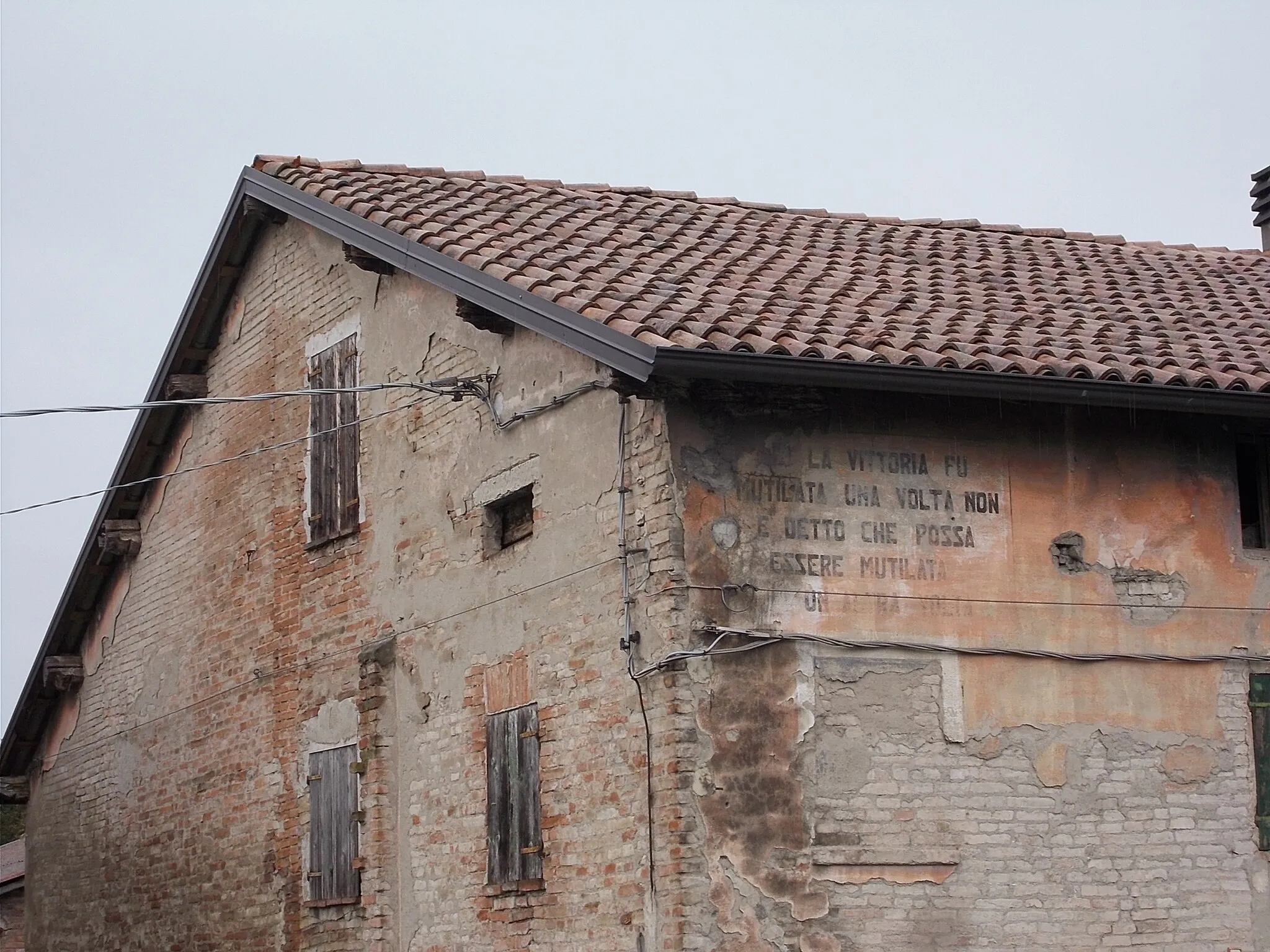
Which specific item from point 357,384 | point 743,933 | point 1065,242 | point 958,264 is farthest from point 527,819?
point 1065,242

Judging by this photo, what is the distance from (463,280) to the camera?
10805 mm

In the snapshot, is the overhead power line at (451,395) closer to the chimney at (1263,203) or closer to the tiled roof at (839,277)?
the tiled roof at (839,277)

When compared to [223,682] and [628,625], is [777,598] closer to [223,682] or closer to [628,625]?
[628,625]

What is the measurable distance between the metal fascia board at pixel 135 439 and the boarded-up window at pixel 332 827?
4.17m

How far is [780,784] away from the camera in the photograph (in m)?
9.14

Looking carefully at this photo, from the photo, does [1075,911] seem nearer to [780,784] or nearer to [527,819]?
[780,784]

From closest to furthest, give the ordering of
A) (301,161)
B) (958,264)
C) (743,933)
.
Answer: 1. (743,933)
2. (958,264)
3. (301,161)

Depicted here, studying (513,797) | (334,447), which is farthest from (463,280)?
(513,797)

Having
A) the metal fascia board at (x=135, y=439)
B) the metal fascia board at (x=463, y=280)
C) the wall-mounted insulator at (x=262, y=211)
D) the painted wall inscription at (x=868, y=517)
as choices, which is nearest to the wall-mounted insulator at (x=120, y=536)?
the metal fascia board at (x=135, y=439)

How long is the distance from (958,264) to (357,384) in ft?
14.2

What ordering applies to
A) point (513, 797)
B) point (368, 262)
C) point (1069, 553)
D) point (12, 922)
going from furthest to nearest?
point (12, 922) < point (368, 262) < point (513, 797) < point (1069, 553)

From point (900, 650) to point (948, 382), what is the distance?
1.45 metres

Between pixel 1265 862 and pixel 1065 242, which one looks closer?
pixel 1265 862

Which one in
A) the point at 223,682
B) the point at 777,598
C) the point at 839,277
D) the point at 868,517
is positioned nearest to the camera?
the point at 777,598
